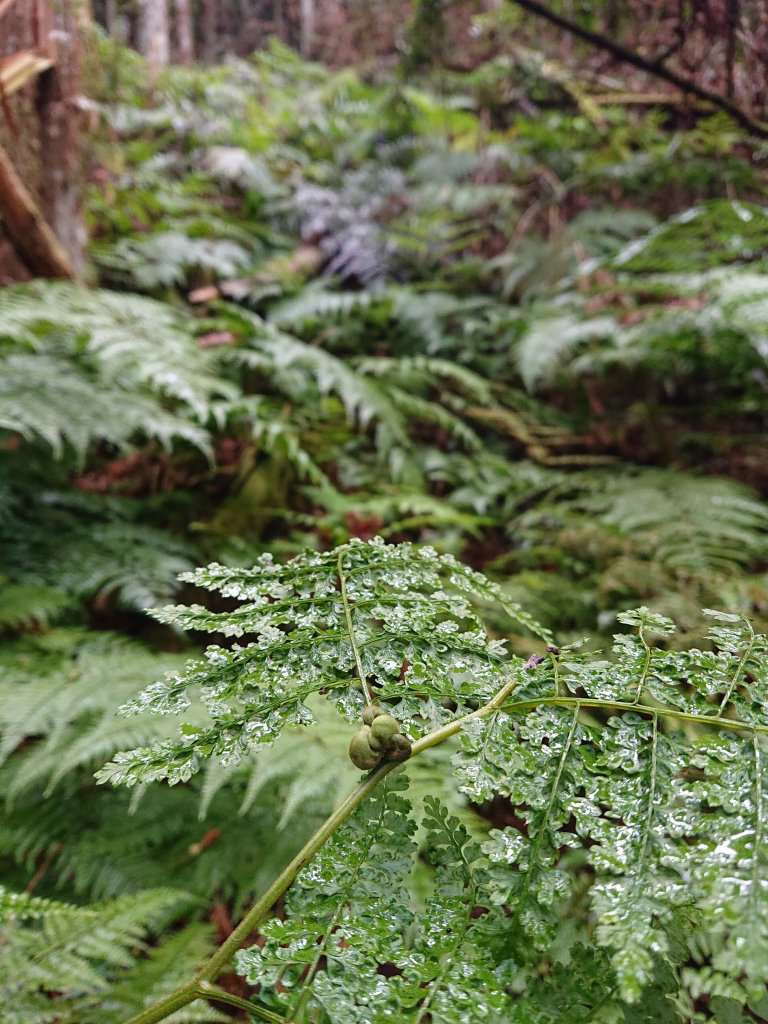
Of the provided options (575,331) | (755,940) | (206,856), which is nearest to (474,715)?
(755,940)

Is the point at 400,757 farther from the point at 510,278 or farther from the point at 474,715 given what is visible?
the point at 510,278

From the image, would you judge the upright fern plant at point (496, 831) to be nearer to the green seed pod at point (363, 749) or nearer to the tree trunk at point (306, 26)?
the green seed pod at point (363, 749)

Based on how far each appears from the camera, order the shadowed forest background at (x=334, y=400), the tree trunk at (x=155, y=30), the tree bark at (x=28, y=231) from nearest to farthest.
A: the shadowed forest background at (x=334, y=400), the tree bark at (x=28, y=231), the tree trunk at (x=155, y=30)

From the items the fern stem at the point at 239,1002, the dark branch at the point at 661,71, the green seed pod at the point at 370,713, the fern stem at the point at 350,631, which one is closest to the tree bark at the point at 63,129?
the dark branch at the point at 661,71

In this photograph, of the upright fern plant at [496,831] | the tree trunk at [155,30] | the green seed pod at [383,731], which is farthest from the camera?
the tree trunk at [155,30]

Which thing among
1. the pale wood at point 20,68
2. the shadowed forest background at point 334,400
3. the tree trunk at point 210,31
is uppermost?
the tree trunk at point 210,31

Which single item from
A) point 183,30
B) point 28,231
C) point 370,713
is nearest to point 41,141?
point 28,231

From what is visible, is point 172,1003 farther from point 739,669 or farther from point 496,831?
point 739,669
